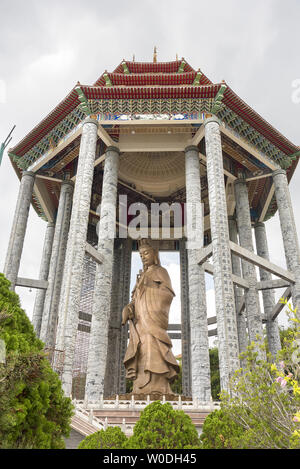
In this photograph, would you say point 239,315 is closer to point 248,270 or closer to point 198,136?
point 248,270

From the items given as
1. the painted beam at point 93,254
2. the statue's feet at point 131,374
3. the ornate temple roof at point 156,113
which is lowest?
the statue's feet at point 131,374

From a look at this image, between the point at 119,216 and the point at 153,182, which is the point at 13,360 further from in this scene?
the point at 119,216

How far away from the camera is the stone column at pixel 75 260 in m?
11.2

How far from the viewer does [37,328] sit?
17.7 m

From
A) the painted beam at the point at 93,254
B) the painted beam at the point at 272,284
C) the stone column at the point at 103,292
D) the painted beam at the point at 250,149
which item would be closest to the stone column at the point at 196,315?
the painted beam at the point at 250,149

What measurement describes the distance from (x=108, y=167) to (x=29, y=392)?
11.9 meters

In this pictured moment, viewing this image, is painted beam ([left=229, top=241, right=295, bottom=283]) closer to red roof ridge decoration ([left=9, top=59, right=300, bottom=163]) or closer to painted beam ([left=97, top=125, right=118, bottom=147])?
red roof ridge decoration ([left=9, top=59, right=300, bottom=163])

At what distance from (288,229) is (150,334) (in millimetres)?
6712

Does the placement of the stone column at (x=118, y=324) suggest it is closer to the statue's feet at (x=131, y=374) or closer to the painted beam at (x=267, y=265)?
the statue's feet at (x=131, y=374)

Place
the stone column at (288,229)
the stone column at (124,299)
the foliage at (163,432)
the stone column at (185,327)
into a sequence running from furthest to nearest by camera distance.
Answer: the stone column at (185,327) → the stone column at (124,299) → the stone column at (288,229) → the foliage at (163,432)

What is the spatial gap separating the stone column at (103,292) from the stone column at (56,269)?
333 cm

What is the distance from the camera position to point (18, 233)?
1588 centimetres

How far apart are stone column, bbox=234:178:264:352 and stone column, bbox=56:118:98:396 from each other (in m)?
6.44
